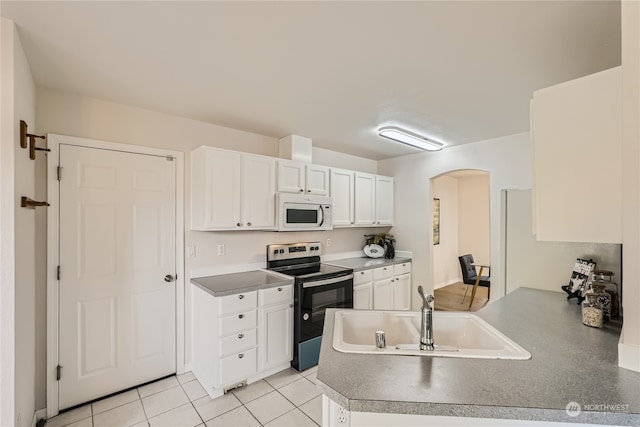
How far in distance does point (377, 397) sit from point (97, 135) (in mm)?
2771

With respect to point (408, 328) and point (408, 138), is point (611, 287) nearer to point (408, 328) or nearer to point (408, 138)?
point (408, 328)

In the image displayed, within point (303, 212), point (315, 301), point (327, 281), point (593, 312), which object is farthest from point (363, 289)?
point (593, 312)

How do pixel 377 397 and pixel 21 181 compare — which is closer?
pixel 377 397

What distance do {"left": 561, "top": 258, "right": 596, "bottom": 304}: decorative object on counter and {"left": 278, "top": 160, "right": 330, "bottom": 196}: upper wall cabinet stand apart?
7.98 feet

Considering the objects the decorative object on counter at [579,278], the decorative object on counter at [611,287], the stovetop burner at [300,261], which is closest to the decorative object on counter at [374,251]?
the stovetop burner at [300,261]

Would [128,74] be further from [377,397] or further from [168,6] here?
[377,397]

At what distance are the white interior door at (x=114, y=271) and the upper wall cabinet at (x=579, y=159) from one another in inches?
110

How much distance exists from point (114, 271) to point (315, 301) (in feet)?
5.90

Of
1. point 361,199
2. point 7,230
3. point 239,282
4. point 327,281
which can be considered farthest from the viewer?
point 361,199

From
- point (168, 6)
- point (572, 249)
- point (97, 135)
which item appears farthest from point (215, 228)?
point (572, 249)

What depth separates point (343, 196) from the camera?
3.80m

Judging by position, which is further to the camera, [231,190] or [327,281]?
[327,281]

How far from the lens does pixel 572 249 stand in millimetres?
2312

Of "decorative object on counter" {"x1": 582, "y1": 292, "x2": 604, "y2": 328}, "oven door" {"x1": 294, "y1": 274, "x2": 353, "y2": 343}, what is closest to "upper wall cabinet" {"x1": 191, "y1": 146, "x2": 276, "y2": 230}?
"oven door" {"x1": 294, "y1": 274, "x2": 353, "y2": 343}
